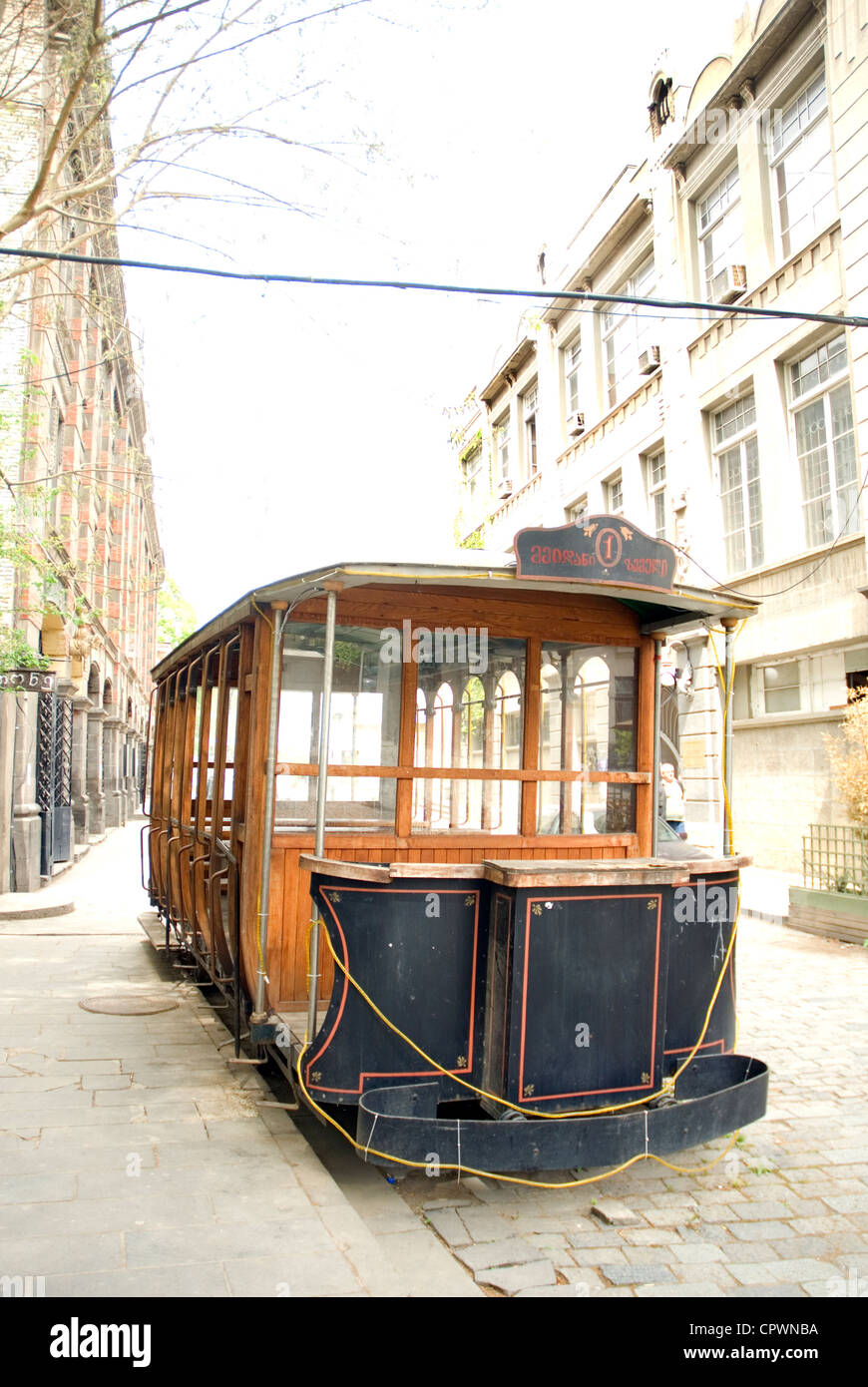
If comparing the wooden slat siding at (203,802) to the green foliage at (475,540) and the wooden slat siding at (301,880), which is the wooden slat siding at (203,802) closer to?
the wooden slat siding at (301,880)

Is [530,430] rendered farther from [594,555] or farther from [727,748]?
[594,555]

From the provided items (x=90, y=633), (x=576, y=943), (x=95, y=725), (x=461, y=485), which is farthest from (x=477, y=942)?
(x=461, y=485)

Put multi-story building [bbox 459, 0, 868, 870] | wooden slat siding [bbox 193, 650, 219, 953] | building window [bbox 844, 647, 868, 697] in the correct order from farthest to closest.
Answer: multi-story building [bbox 459, 0, 868, 870], building window [bbox 844, 647, 868, 697], wooden slat siding [bbox 193, 650, 219, 953]

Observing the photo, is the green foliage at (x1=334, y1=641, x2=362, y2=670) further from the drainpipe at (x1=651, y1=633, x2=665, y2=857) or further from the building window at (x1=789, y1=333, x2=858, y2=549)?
the building window at (x1=789, y1=333, x2=858, y2=549)

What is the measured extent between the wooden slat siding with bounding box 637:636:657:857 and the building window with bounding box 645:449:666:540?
47.4 ft

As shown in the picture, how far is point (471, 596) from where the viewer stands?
5211mm

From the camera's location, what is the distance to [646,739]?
573cm

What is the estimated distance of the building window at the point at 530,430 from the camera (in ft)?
87.4

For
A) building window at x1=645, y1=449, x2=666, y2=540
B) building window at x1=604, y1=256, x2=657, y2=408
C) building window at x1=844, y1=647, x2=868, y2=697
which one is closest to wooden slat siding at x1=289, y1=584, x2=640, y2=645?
building window at x1=844, y1=647, x2=868, y2=697

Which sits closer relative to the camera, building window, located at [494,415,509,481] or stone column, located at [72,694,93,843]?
stone column, located at [72,694,93,843]

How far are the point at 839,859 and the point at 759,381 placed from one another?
8.25m

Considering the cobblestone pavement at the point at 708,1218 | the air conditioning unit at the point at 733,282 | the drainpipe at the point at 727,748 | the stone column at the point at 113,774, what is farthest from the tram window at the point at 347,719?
the stone column at the point at 113,774

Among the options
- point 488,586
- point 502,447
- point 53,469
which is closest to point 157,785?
point 488,586

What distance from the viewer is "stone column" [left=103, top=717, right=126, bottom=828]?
27922mm
